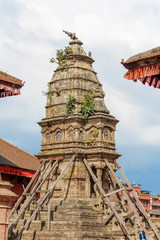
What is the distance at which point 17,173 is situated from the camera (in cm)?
3253

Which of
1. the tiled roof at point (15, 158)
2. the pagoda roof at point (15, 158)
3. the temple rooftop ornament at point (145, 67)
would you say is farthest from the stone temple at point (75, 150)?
the temple rooftop ornament at point (145, 67)

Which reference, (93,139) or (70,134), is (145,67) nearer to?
(93,139)

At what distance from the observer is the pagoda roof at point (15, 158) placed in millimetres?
32550

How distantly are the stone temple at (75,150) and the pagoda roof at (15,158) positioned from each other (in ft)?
11.2

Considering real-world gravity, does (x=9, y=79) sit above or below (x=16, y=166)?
below

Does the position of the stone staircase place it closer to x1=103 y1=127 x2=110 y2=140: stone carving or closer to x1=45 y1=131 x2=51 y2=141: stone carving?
x1=103 y1=127 x2=110 y2=140: stone carving

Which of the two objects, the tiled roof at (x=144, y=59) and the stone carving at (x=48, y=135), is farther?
the stone carving at (x=48, y=135)

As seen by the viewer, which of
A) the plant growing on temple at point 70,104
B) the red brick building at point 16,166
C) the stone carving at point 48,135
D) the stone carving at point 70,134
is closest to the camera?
the stone carving at point 70,134

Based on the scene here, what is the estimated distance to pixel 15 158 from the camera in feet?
115

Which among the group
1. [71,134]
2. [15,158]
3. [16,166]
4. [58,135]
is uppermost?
[58,135]

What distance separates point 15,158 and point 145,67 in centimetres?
2812

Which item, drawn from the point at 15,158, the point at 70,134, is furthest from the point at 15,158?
the point at 70,134

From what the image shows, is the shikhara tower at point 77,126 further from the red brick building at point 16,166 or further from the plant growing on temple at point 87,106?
the red brick building at point 16,166

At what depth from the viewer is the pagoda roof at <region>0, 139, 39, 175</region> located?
107 feet
